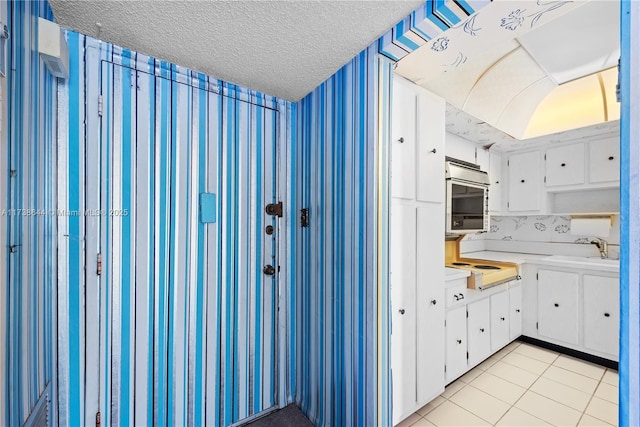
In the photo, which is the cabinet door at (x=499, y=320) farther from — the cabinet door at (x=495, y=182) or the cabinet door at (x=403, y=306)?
the cabinet door at (x=403, y=306)

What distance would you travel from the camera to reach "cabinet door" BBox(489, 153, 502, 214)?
10.6 feet

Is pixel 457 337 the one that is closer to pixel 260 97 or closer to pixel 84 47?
pixel 260 97

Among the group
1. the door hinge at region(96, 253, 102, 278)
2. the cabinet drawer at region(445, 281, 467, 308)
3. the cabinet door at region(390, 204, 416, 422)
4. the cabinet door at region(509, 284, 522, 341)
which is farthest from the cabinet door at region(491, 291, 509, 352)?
the door hinge at region(96, 253, 102, 278)

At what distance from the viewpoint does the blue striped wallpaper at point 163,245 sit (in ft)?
4.26

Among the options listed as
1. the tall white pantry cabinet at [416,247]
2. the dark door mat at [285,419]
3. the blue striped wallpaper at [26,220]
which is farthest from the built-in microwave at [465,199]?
the blue striped wallpaper at [26,220]

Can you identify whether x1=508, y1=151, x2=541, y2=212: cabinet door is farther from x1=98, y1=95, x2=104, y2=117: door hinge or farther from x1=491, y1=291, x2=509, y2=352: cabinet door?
x1=98, y1=95, x2=104, y2=117: door hinge

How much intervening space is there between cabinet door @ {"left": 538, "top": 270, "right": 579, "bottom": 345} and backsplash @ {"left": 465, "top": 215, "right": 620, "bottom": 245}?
710 millimetres

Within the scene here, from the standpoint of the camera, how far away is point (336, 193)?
1621mm

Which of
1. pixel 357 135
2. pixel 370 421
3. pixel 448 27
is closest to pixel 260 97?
pixel 357 135

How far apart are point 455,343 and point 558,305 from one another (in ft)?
4.99

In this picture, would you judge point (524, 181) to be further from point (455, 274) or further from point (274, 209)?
point (274, 209)

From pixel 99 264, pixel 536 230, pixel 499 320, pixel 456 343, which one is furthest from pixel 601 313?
pixel 99 264

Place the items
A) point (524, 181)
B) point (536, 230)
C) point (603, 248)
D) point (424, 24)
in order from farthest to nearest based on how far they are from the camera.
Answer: point (536, 230)
point (524, 181)
point (603, 248)
point (424, 24)

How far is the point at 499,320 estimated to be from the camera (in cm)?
258
